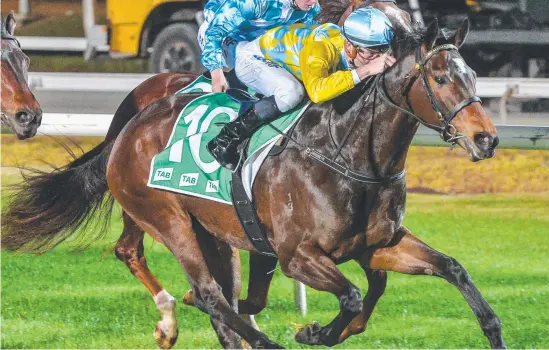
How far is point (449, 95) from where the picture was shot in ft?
15.1

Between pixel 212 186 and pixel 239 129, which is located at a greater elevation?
pixel 239 129

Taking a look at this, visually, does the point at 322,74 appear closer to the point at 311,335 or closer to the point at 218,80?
the point at 218,80

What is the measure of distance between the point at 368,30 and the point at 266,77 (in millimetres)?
632

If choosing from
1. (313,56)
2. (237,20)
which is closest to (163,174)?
(237,20)

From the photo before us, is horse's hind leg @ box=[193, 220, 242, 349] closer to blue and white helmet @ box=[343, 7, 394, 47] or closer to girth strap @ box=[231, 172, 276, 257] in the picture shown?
girth strap @ box=[231, 172, 276, 257]

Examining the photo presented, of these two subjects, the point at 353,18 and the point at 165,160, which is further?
the point at 165,160

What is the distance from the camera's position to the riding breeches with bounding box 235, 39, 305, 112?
513 centimetres

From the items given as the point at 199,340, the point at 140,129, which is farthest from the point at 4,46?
the point at 199,340

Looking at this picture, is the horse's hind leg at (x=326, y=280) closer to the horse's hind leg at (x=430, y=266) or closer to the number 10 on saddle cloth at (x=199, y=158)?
the horse's hind leg at (x=430, y=266)

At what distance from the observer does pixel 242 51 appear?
546 centimetres

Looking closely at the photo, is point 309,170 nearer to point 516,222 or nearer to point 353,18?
point 353,18

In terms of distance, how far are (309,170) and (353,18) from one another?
26.7 inches

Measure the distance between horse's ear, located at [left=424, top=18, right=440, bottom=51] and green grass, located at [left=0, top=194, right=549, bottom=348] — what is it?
183cm

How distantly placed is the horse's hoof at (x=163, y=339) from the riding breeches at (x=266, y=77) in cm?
134
